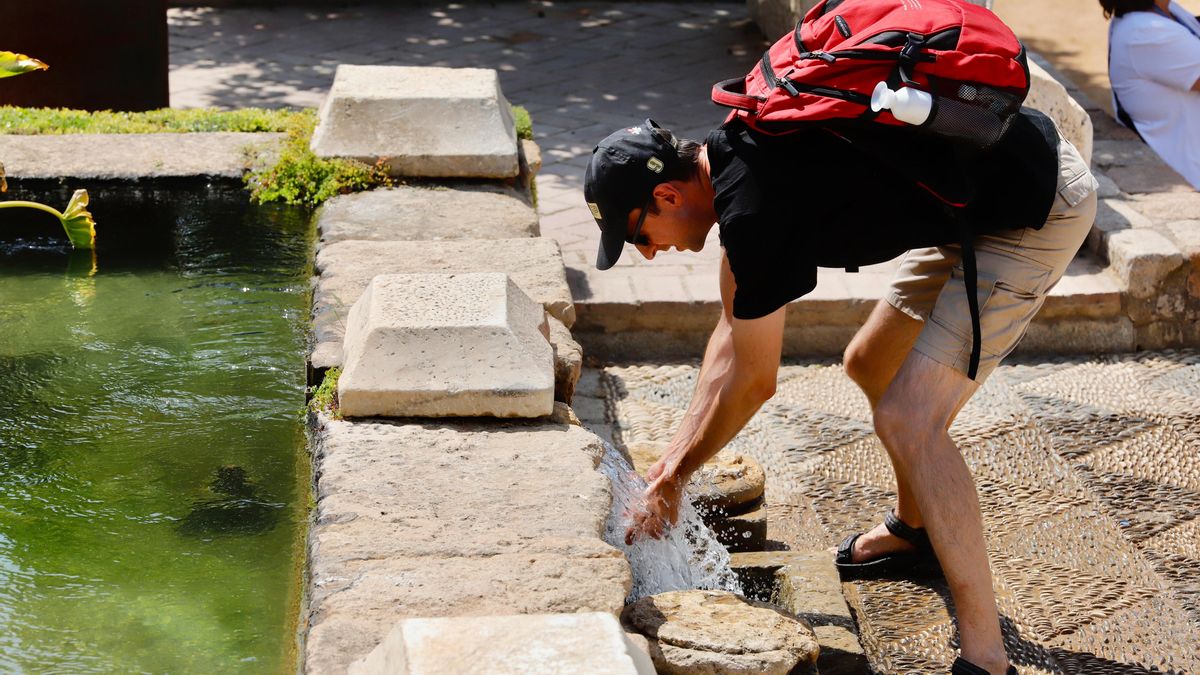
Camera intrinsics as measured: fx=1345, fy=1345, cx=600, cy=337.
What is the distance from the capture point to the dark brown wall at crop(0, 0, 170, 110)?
5949 millimetres

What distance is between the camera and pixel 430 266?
3.55 meters

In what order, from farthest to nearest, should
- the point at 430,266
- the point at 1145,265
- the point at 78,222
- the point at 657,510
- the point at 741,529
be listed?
1. the point at 1145,265
2. the point at 430,266
3. the point at 78,222
4. the point at 741,529
5. the point at 657,510

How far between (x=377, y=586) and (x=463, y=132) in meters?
2.40

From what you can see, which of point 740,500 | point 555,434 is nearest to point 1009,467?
point 740,500

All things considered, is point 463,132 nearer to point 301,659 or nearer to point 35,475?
point 35,475

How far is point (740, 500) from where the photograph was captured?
10.6 ft

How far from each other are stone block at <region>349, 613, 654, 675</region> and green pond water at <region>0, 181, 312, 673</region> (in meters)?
0.50

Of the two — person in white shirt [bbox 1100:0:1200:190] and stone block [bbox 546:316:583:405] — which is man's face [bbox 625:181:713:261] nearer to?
stone block [bbox 546:316:583:405]

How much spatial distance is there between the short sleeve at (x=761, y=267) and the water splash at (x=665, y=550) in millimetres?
577

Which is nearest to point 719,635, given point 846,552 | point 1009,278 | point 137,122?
point 1009,278

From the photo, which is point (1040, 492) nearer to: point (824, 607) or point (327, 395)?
point (824, 607)

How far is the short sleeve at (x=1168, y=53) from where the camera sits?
5754 millimetres

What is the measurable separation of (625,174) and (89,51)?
14.3 ft

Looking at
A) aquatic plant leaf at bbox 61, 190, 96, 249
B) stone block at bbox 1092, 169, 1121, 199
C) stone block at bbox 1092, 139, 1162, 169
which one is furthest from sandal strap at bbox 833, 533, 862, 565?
stone block at bbox 1092, 139, 1162, 169
